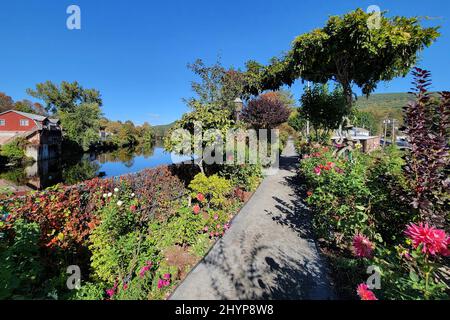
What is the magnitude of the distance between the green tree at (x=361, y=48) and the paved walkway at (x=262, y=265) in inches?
269

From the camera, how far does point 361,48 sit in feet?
24.2

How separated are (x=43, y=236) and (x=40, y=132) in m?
35.1

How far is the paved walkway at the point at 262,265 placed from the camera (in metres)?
2.62

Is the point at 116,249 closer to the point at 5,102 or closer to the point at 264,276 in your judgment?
the point at 264,276

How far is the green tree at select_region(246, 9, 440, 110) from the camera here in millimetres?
6961

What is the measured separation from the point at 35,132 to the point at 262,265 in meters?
36.7

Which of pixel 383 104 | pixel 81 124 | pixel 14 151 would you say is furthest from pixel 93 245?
pixel 383 104

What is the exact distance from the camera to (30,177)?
1788 centimetres

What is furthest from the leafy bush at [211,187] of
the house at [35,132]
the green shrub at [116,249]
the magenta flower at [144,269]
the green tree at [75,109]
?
the green tree at [75,109]

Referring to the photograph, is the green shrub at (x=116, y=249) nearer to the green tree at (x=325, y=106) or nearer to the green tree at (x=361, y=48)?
the green tree at (x=361, y=48)

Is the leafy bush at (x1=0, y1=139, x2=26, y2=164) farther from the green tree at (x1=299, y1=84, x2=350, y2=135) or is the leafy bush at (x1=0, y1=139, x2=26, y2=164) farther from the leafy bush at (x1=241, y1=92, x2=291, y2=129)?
the green tree at (x1=299, y1=84, x2=350, y2=135)

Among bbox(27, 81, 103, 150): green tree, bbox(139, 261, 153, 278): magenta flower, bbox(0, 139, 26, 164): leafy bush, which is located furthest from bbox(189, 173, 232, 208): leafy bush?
bbox(27, 81, 103, 150): green tree

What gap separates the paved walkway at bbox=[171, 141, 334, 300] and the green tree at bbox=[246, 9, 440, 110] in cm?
684
